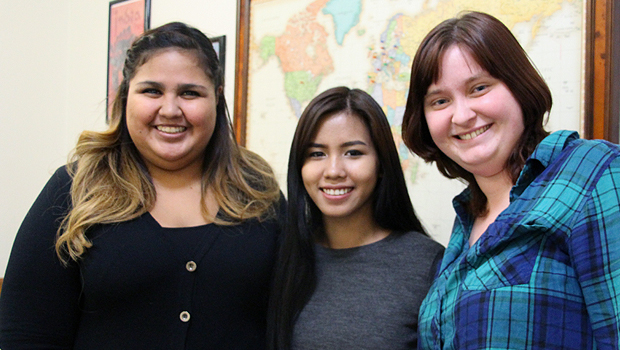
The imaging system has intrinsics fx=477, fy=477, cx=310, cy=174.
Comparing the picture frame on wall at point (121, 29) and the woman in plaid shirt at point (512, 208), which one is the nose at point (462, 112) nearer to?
the woman in plaid shirt at point (512, 208)

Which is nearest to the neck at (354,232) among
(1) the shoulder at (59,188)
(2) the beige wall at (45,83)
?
(1) the shoulder at (59,188)

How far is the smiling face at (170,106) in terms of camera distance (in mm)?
1330

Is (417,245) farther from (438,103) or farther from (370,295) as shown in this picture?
(438,103)

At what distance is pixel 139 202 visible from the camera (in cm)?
135

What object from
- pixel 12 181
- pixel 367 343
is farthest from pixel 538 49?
pixel 12 181

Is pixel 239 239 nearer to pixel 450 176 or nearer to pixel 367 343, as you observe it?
pixel 367 343

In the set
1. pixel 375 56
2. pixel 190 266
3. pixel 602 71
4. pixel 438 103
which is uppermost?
pixel 375 56

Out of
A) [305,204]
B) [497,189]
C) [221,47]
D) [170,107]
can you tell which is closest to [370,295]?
[305,204]

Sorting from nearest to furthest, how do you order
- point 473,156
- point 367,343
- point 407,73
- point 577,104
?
point 473,156
point 367,343
point 577,104
point 407,73

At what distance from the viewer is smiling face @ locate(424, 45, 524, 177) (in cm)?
103

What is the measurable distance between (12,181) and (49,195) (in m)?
1.54

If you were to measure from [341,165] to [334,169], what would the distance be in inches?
1.2

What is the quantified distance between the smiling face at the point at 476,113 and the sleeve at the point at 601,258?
0.24 meters

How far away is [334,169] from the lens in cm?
133
